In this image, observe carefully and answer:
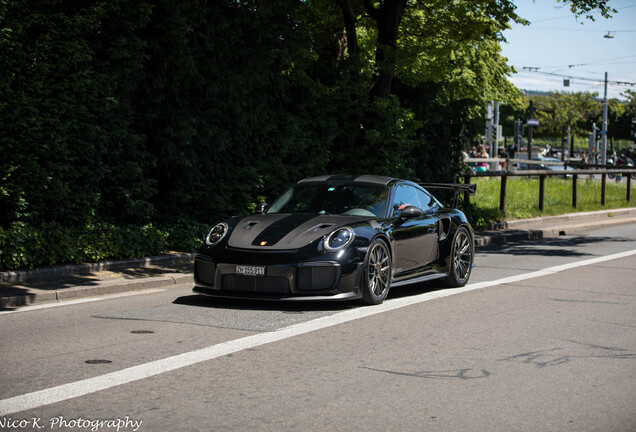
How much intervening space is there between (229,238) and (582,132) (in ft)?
359

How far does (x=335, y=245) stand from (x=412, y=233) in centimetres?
162

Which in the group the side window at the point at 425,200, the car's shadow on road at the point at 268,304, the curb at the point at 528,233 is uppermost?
the side window at the point at 425,200

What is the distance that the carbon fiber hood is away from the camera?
8.88 meters

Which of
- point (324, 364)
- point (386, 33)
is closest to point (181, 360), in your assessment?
point (324, 364)

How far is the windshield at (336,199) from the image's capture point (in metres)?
10.1

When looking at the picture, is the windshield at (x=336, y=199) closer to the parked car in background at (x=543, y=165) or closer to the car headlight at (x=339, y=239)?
the car headlight at (x=339, y=239)

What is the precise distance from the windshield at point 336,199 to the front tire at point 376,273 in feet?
2.11

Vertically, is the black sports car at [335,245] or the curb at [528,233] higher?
the black sports car at [335,245]

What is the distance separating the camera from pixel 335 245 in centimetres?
889

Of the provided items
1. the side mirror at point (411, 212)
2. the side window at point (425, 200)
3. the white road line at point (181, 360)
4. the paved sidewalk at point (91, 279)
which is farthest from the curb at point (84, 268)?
the side mirror at point (411, 212)

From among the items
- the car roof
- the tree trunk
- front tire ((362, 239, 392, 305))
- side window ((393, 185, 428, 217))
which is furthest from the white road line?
the tree trunk

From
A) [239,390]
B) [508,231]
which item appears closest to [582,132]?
[508,231]

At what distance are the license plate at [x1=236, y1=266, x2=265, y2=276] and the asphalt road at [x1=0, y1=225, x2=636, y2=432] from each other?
1.30ft

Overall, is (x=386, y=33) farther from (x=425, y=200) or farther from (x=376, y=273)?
(x=376, y=273)
